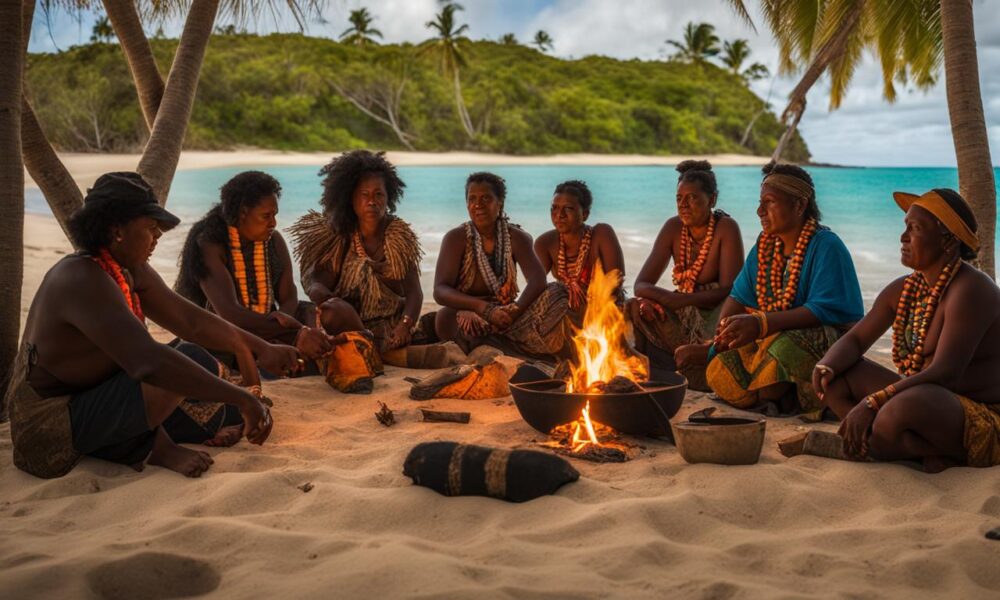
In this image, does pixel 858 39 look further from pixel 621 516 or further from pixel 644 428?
pixel 621 516

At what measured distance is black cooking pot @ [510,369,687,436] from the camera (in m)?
4.18

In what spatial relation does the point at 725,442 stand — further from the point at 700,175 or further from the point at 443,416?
the point at 700,175

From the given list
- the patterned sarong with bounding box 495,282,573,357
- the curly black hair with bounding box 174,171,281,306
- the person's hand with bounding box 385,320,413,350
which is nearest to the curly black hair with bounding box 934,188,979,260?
the patterned sarong with bounding box 495,282,573,357

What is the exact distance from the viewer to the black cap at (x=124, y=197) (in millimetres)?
3676

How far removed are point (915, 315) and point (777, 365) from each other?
1.05m

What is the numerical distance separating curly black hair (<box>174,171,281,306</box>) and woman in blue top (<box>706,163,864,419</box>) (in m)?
2.92

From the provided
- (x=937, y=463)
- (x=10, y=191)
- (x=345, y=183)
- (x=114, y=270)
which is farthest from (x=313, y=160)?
(x=937, y=463)

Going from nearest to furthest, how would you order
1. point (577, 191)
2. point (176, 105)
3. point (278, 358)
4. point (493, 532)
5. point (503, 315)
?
1. point (493, 532)
2. point (278, 358)
3. point (503, 315)
4. point (176, 105)
5. point (577, 191)

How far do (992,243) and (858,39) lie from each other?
966cm

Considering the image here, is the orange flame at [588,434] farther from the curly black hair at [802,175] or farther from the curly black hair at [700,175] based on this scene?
the curly black hair at [700,175]

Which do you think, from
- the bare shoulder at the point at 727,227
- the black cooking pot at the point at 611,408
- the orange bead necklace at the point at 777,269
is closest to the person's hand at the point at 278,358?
the black cooking pot at the point at 611,408

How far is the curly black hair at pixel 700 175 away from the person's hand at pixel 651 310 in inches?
32.7

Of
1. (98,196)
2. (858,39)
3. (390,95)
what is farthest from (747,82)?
(98,196)

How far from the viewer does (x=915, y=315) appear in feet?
13.0
